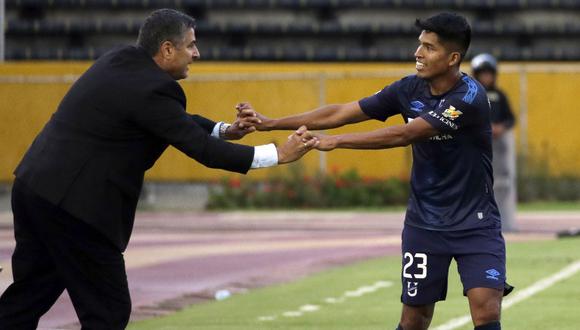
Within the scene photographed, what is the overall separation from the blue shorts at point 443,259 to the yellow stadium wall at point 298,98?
1620 cm

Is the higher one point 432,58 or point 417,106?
point 432,58

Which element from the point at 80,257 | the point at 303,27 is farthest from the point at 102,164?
the point at 303,27

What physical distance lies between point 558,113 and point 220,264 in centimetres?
1040

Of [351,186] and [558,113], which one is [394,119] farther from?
[558,113]

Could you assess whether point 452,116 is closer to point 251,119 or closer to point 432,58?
point 432,58

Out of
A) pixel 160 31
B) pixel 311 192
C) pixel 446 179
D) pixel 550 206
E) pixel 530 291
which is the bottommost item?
pixel 550 206

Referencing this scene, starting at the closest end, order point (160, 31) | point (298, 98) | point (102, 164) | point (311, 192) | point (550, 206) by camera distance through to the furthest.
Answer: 1. point (102, 164)
2. point (160, 31)
3. point (550, 206)
4. point (311, 192)
5. point (298, 98)

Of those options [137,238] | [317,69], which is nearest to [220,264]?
[137,238]

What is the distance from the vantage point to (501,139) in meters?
17.8

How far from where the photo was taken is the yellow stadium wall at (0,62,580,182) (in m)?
24.9

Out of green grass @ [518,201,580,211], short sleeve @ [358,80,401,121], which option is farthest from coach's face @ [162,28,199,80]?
green grass @ [518,201,580,211]

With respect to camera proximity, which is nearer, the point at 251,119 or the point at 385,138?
the point at 385,138

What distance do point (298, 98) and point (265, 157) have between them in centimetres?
1751

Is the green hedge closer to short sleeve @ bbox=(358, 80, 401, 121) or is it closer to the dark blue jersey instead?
short sleeve @ bbox=(358, 80, 401, 121)
